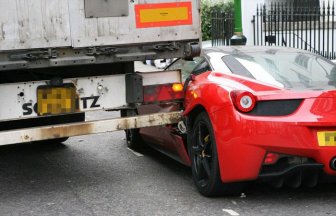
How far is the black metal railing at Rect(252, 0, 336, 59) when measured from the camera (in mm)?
15047

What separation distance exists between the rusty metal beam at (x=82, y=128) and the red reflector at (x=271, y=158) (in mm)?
1469

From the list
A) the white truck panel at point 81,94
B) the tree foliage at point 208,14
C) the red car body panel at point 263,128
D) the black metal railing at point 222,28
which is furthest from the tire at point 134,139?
the tree foliage at point 208,14

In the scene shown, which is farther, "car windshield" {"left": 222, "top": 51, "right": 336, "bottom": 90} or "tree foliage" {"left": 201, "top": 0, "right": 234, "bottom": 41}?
"tree foliage" {"left": 201, "top": 0, "right": 234, "bottom": 41}

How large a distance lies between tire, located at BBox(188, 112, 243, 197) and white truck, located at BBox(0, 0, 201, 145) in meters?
0.55

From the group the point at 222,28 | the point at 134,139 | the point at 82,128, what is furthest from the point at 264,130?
the point at 222,28

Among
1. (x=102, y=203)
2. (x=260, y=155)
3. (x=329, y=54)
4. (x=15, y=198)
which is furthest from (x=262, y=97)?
(x=329, y=54)

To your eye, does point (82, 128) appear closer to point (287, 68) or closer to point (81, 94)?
point (81, 94)

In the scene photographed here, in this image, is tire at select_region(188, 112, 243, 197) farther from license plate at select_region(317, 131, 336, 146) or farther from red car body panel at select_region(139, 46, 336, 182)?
license plate at select_region(317, 131, 336, 146)

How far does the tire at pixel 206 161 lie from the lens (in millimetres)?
5375

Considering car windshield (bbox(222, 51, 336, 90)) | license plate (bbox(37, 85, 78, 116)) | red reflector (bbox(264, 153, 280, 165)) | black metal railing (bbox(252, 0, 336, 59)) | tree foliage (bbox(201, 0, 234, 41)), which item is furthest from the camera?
tree foliage (bbox(201, 0, 234, 41))

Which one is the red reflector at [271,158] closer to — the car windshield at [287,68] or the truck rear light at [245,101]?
the truck rear light at [245,101]

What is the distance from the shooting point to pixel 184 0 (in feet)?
20.1

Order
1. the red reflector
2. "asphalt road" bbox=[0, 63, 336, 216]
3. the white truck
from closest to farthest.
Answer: the red reflector < "asphalt road" bbox=[0, 63, 336, 216] < the white truck

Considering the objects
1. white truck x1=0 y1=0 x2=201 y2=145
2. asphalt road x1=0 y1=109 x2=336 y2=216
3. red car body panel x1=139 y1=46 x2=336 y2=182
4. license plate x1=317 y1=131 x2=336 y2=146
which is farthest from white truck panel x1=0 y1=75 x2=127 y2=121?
license plate x1=317 y1=131 x2=336 y2=146
